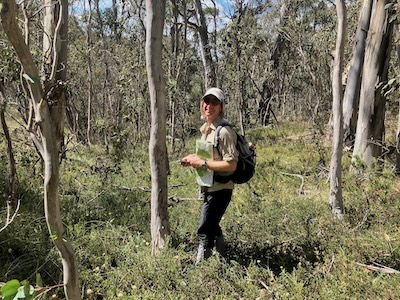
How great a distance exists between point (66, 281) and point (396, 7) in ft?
18.6

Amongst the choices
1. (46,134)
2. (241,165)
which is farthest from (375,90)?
(46,134)

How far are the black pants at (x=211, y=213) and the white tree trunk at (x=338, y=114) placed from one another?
5.26ft

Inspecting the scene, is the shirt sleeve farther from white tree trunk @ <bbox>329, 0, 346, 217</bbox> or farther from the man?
white tree trunk @ <bbox>329, 0, 346, 217</bbox>

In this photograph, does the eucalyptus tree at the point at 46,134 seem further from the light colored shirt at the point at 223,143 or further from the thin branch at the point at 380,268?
the thin branch at the point at 380,268

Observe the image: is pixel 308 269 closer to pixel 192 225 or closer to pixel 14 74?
pixel 192 225

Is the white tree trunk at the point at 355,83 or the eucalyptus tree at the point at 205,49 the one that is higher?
the eucalyptus tree at the point at 205,49

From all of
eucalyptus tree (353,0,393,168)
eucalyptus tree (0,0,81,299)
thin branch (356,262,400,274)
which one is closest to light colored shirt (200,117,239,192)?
thin branch (356,262,400,274)

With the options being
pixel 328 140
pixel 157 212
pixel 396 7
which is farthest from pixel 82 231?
pixel 328 140

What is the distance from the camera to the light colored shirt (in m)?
3.40

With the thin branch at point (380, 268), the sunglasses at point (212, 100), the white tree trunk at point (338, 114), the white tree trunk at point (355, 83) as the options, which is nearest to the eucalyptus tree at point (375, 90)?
the white tree trunk at point (355, 83)

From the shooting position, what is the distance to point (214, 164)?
342 cm

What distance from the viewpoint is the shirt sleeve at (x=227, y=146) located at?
3393 millimetres

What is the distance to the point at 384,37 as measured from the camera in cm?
665

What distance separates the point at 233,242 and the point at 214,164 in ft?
3.86
